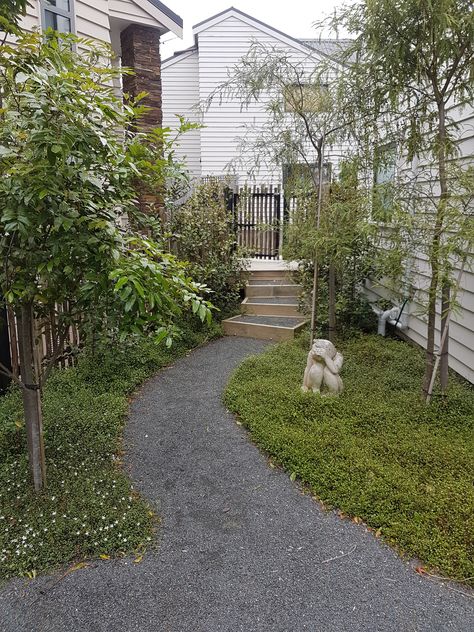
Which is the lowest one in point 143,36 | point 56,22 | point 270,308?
point 270,308

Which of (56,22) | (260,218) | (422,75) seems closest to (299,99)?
(422,75)

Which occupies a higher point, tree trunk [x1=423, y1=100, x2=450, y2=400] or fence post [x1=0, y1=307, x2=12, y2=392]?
tree trunk [x1=423, y1=100, x2=450, y2=400]

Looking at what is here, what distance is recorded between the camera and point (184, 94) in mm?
12422

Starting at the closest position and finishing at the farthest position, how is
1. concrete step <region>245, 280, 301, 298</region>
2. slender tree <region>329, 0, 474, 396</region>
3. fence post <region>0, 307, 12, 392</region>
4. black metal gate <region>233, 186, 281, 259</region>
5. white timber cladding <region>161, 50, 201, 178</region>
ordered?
slender tree <region>329, 0, 474, 396</region> < fence post <region>0, 307, 12, 392</region> < concrete step <region>245, 280, 301, 298</region> < black metal gate <region>233, 186, 281, 259</region> < white timber cladding <region>161, 50, 201, 178</region>

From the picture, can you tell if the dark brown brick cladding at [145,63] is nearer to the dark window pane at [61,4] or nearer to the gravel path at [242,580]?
the dark window pane at [61,4]

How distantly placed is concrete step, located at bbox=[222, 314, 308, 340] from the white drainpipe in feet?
3.65

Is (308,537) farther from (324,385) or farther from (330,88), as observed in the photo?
(330,88)

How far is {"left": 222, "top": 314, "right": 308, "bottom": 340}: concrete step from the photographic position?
637cm

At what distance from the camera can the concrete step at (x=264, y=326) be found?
637cm

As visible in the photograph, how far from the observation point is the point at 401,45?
3.35 m

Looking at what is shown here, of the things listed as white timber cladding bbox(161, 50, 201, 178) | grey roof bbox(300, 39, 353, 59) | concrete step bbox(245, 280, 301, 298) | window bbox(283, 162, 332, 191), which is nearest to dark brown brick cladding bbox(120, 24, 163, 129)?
window bbox(283, 162, 332, 191)

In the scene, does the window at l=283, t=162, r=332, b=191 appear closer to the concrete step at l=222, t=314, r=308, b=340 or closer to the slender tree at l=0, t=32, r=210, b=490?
the concrete step at l=222, t=314, r=308, b=340

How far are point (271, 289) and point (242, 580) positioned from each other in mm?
6040

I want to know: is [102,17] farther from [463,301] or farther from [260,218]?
[463,301]
